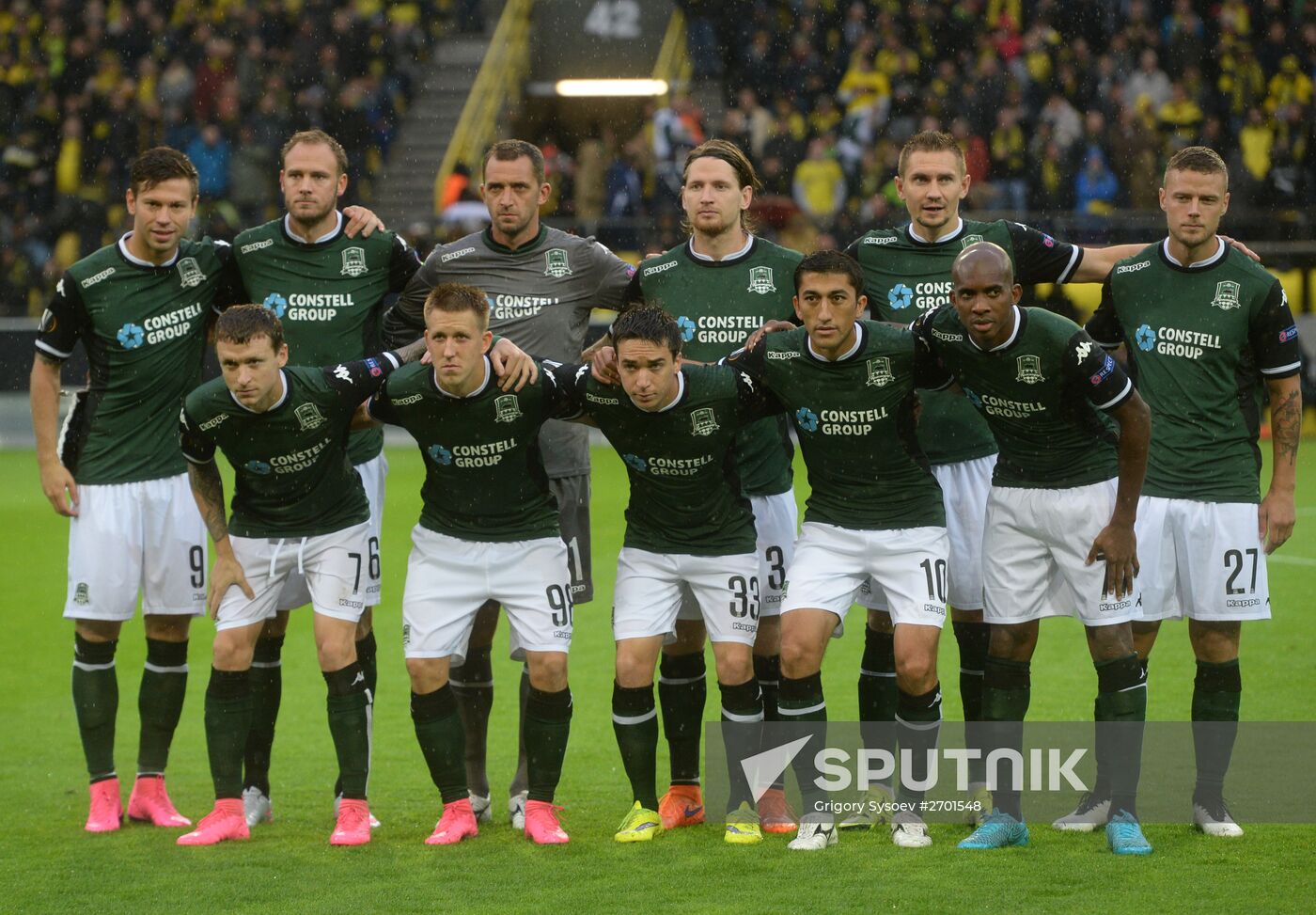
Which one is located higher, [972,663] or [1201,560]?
[1201,560]

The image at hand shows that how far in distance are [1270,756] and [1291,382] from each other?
1.80 m

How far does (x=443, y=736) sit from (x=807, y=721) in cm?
125

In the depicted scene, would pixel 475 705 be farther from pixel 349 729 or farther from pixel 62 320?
pixel 62 320

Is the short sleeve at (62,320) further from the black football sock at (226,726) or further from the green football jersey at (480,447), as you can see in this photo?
the black football sock at (226,726)

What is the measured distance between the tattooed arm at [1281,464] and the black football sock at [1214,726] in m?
0.47

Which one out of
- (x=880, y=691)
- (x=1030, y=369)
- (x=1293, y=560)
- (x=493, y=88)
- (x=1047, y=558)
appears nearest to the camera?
(x=1030, y=369)

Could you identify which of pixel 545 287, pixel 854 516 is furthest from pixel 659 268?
pixel 854 516

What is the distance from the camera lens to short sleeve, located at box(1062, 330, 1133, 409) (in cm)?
547

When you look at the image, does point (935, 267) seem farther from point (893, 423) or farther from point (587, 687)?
point (587, 687)

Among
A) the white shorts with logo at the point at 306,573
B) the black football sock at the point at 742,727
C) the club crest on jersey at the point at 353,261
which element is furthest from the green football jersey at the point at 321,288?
the black football sock at the point at 742,727

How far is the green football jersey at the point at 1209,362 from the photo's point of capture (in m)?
5.84

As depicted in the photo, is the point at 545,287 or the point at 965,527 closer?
the point at 965,527

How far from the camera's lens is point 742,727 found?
19.5ft

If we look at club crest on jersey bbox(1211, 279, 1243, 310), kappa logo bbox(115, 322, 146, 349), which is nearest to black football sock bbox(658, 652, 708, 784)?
club crest on jersey bbox(1211, 279, 1243, 310)
